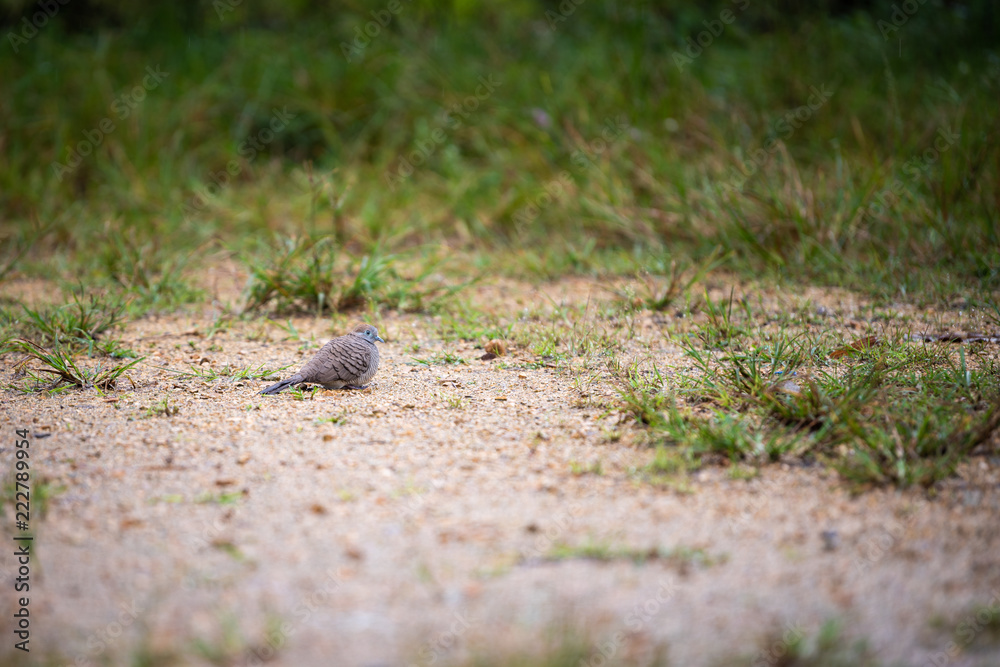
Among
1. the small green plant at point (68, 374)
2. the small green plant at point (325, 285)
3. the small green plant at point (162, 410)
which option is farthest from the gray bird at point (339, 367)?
the small green plant at point (325, 285)

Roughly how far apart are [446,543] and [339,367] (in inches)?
44.8

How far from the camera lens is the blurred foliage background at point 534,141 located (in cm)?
465

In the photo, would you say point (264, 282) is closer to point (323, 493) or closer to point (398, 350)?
point (398, 350)

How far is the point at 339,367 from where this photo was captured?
3000mm

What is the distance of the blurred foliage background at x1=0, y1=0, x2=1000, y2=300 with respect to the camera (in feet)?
15.3

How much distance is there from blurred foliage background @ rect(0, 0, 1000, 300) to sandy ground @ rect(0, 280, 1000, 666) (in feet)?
6.29

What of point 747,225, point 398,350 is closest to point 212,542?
point 398,350

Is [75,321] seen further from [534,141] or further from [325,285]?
[534,141]

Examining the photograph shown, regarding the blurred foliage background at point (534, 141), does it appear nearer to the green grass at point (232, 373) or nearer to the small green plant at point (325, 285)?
the small green plant at point (325, 285)

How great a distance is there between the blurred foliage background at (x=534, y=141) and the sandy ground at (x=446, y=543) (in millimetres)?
1918

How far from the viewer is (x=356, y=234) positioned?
4.89 meters

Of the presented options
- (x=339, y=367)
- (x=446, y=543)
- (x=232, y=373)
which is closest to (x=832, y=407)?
(x=446, y=543)

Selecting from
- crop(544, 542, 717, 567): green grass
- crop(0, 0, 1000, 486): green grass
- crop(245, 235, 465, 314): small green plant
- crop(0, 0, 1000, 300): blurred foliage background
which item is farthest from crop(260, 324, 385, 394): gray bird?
crop(0, 0, 1000, 300): blurred foliage background

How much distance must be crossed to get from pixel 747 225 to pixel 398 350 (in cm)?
220
